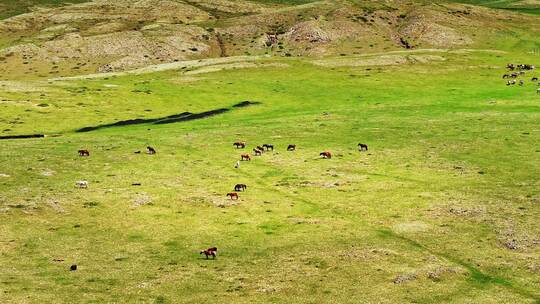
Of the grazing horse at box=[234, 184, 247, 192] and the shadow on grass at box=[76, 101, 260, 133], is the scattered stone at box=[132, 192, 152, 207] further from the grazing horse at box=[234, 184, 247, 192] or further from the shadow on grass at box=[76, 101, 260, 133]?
the shadow on grass at box=[76, 101, 260, 133]

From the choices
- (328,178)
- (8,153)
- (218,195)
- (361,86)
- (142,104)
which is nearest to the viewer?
(218,195)

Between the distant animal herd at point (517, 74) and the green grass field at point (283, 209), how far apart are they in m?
25.8

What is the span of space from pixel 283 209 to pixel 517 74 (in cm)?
9809

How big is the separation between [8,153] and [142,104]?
151 ft

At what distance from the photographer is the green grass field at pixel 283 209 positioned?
29281mm

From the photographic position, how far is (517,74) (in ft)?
408

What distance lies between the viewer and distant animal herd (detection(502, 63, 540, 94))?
115375 mm

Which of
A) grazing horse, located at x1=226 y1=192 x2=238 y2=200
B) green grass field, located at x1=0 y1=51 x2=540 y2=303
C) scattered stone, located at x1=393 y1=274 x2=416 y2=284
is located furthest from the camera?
grazing horse, located at x1=226 y1=192 x2=238 y2=200

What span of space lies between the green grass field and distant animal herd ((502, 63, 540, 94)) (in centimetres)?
2576

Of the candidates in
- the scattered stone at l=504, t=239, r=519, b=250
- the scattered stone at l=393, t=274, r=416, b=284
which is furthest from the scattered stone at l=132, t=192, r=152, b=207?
the scattered stone at l=504, t=239, r=519, b=250

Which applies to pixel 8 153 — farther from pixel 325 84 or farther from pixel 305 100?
pixel 325 84

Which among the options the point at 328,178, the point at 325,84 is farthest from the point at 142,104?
the point at 328,178

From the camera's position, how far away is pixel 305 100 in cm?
10881

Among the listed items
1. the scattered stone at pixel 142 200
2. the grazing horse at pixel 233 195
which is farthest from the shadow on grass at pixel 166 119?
the grazing horse at pixel 233 195
